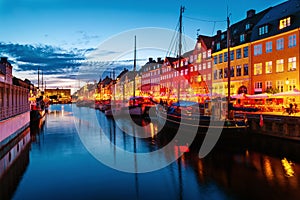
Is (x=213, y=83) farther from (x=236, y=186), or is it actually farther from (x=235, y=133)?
A: (x=236, y=186)

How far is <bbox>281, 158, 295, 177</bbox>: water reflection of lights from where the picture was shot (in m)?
14.4

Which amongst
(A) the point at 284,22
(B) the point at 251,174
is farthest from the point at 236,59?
(B) the point at 251,174

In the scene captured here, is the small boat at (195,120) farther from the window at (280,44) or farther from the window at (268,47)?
the window at (280,44)

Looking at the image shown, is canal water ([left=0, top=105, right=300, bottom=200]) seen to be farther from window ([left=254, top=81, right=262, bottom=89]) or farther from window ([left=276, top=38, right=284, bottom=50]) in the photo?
window ([left=276, top=38, right=284, bottom=50])

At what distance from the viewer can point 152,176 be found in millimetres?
14555

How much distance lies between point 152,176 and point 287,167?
28.4 feet

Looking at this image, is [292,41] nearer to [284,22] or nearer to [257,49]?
[284,22]

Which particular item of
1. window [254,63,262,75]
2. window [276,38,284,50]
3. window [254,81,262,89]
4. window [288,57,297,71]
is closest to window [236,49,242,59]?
window [254,63,262,75]

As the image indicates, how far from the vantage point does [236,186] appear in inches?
493

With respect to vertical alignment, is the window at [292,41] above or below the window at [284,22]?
below

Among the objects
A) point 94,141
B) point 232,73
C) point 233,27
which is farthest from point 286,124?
point 233,27

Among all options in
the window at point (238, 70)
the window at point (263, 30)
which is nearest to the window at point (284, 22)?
the window at point (263, 30)

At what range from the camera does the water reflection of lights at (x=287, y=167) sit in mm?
14430

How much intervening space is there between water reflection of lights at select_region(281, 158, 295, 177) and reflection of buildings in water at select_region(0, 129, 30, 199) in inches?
588
